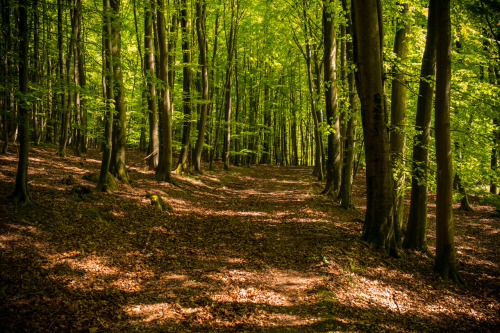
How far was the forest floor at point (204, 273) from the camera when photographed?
420 cm

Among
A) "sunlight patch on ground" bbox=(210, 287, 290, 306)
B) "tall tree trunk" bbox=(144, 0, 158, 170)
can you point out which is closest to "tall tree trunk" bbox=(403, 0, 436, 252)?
"sunlight patch on ground" bbox=(210, 287, 290, 306)

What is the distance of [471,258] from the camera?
937cm

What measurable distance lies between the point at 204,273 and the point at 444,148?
20.1 ft

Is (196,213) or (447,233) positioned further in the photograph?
(196,213)

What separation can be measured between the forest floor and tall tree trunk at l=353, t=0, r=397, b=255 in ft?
2.01

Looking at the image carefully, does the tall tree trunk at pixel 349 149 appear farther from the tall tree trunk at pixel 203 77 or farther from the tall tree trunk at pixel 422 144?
the tall tree trunk at pixel 203 77

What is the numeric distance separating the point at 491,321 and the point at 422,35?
8602mm

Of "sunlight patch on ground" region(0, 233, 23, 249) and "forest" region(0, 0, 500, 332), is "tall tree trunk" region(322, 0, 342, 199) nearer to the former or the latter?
"forest" region(0, 0, 500, 332)

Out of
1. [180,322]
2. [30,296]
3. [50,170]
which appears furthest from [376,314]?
[50,170]

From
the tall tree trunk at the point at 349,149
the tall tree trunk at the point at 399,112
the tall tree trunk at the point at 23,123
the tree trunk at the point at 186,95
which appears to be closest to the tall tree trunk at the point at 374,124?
the tall tree trunk at the point at 399,112

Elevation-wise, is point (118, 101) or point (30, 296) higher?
point (118, 101)

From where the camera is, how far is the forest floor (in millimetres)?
4195

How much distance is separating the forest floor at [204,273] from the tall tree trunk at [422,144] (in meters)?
0.67

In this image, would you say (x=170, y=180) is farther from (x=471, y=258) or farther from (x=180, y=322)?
(x=471, y=258)
